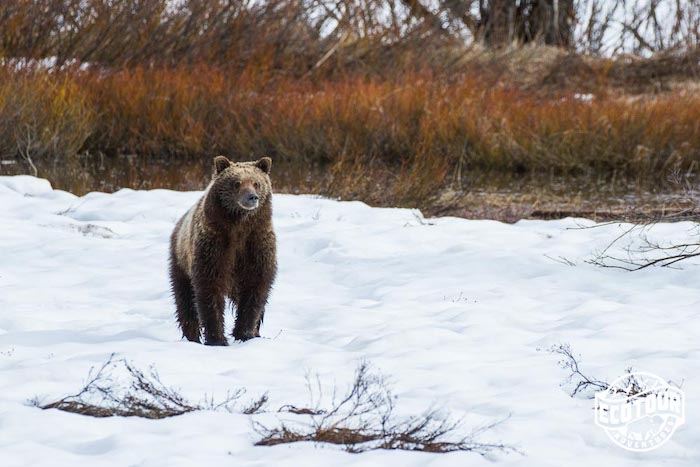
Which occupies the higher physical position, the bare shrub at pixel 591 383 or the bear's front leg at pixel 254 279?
the bear's front leg at pixel 254 279

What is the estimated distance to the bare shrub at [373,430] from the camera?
356 centimetres

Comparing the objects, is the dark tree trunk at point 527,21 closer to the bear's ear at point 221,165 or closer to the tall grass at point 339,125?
the tall grass at point 339,125

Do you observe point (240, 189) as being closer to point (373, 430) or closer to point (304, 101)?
point (373, 430)

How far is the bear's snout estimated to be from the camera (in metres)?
5.05

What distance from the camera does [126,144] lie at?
54.9 ft

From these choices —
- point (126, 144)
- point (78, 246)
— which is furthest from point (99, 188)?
point (78, 246)

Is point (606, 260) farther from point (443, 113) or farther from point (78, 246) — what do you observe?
point (443, 113)

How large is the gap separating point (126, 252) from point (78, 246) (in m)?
0.39

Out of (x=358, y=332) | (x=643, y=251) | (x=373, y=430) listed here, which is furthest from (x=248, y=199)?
(x=643, y=251)

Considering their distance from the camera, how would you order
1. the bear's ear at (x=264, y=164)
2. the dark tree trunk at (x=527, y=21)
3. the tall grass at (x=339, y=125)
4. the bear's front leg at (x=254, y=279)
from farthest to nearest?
1. the dark tree trunk at (x=527, y=21)
2. the tall grass at (x=339, y=125)
3. the bear's ear at (x=264, y=164)
4. the bear's front leg at (x=254, y=279)

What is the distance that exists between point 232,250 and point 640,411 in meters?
2.34

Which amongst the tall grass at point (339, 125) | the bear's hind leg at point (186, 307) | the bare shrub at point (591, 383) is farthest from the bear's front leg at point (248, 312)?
the tall grass at point (339, 125)

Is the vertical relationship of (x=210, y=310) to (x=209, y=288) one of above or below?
below

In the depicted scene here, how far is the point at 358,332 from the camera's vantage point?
18.0 feet
